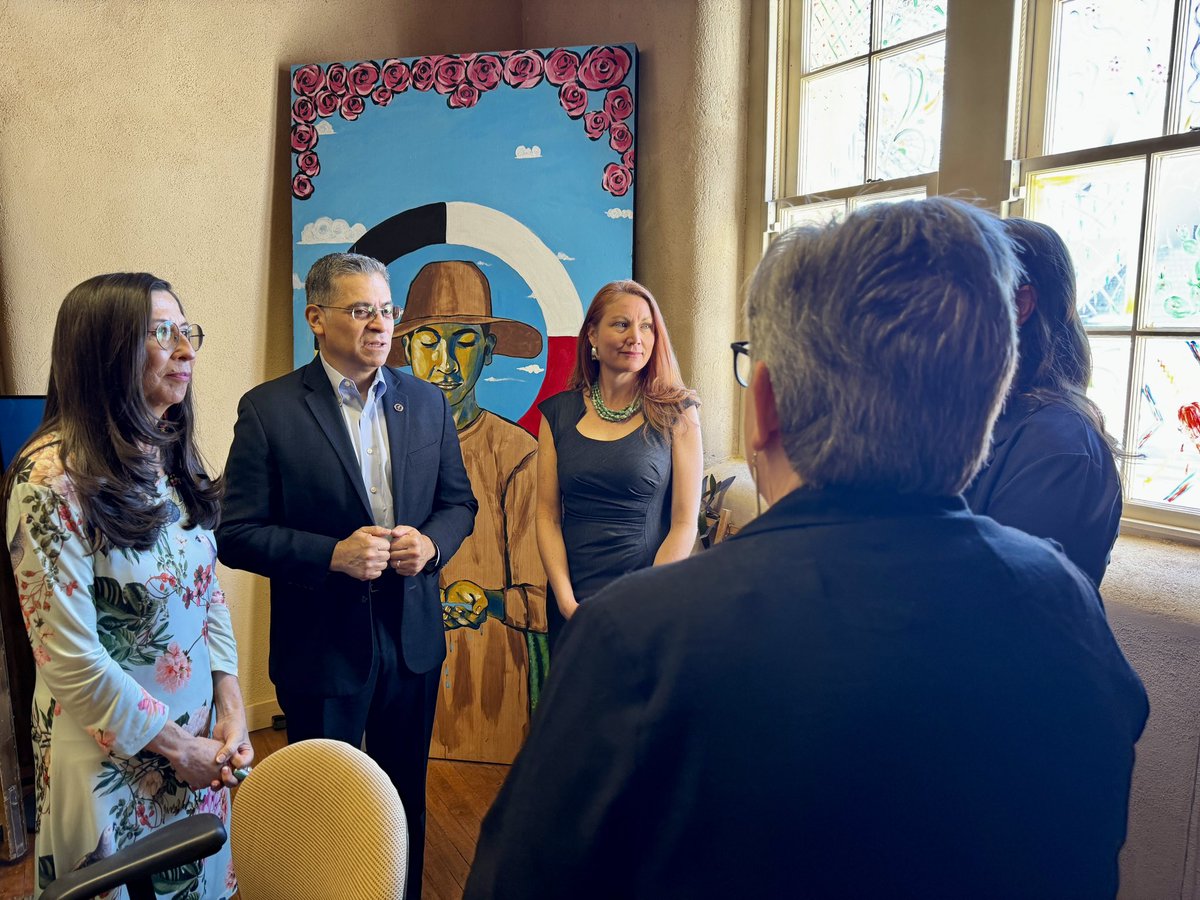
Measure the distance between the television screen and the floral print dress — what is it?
116cm

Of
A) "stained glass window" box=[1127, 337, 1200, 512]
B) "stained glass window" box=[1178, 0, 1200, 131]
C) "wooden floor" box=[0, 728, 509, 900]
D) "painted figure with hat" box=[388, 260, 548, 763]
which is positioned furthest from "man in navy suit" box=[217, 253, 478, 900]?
"stained glass window" box=[1178, 0, 1200, 131]

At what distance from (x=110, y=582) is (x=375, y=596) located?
0.55 m

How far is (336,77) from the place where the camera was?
3.01 metres

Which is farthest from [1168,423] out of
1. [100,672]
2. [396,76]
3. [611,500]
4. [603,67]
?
[396,76]

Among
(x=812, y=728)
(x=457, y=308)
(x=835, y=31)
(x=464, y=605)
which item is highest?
(x=835, y=31)

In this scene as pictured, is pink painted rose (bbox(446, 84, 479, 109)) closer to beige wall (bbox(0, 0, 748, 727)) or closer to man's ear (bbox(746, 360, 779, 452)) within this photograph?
beige wall (bbox(0, 0, 748, 727))

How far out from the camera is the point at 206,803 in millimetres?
1571

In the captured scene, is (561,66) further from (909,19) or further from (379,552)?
(379,552)

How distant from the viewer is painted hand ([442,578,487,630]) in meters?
2.93

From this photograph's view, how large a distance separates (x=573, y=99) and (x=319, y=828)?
243 cm

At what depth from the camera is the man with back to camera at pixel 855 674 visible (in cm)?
61

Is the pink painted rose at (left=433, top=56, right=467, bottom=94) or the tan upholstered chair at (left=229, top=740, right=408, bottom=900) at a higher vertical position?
the pink painted rose at (left=433, top=56, right=467, bottom=94)

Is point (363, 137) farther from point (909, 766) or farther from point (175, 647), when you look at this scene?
point (909, 766)

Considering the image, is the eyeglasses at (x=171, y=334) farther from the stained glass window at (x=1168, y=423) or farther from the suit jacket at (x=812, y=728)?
the stained glass window at (x=1168, y=423)
